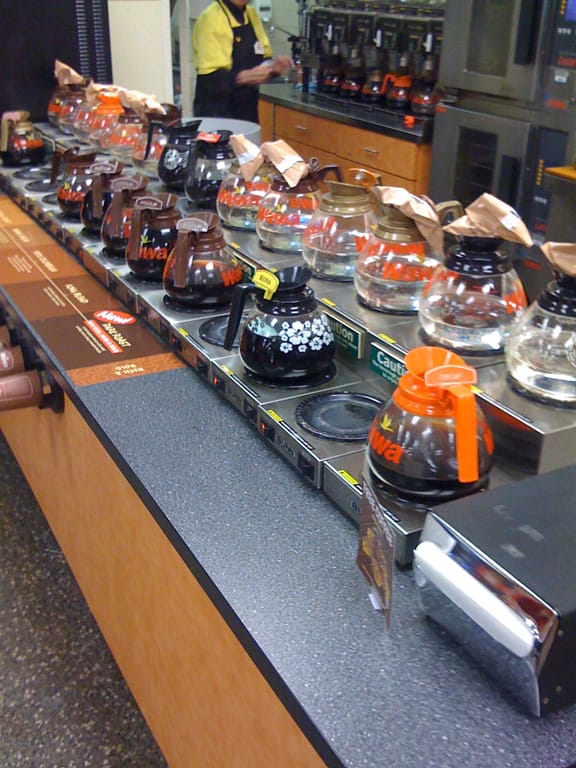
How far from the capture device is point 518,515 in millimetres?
799

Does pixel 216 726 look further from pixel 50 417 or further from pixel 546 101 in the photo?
pixel 546 101

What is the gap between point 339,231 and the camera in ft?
4.85

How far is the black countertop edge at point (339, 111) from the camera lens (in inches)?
150

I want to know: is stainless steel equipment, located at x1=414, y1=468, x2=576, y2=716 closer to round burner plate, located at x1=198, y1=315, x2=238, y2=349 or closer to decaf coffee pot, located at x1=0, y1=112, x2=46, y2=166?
round burner plate, located at x1=198, y1=315, x2=238, y2=349

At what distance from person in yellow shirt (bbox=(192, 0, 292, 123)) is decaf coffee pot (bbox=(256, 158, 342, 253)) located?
289cm

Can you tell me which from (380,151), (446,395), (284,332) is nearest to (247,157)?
(284,332)

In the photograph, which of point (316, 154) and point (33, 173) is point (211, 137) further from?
point (316, 154)

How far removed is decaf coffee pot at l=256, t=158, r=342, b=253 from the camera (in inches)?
62.5

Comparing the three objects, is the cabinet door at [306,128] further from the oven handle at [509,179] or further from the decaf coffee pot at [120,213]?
the decaf coffee pot at [120,213]

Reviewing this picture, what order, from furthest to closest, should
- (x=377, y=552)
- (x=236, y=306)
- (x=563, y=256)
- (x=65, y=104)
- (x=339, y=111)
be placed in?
(x=339, y=111), (x=65, y=104), (x=236, y=306), (x=563, y=256), (x=377, y=552)

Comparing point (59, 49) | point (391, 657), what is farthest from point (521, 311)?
point (59, 49)

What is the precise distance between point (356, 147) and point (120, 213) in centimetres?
275

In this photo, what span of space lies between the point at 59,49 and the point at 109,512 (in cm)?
234

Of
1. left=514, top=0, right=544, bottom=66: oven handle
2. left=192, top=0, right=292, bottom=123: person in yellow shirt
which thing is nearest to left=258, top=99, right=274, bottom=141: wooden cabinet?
left=192, top=0, right=292, bottom=123: person in yellow shirt
